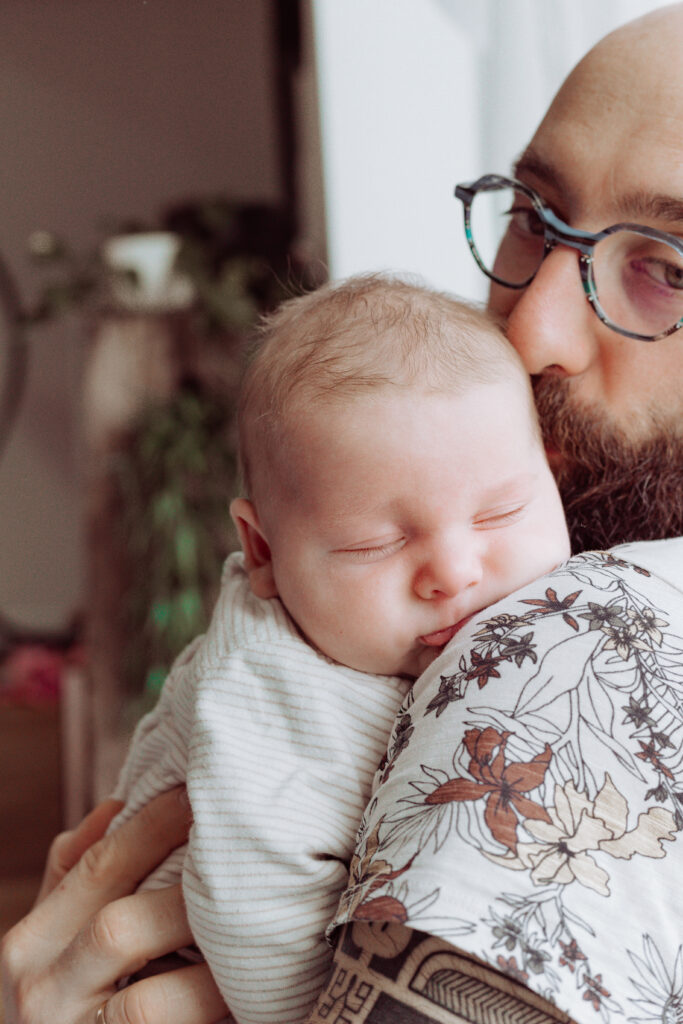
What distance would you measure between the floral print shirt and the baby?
4.1 inches

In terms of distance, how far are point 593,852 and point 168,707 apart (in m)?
0.59

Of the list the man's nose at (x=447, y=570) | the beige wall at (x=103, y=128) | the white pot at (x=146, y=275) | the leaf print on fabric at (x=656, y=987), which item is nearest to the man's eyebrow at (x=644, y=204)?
the man's nose at (x=447, y=570)

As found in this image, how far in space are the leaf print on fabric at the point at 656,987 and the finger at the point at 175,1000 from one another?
0.44m

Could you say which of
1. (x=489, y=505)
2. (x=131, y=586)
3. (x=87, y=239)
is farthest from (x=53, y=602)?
(x=489, y=505)

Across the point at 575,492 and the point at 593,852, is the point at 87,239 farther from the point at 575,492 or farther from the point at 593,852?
the point at 593,852

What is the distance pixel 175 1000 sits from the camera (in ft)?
3.10

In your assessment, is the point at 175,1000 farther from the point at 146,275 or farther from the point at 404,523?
the point at 146,275

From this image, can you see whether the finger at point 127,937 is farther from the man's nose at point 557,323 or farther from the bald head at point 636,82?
the bald head at point 636,82

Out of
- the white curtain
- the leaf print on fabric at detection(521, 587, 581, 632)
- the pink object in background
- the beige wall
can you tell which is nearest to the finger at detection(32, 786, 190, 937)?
the leaf print on fabric at detection(521, 587, 581, 632)

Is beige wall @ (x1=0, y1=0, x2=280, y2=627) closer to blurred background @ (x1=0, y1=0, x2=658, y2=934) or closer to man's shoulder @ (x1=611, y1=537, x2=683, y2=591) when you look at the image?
blurred background @ (x1=0, y1=0, x2=658, y2=934)

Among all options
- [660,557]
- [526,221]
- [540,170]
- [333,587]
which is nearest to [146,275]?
[526,221]

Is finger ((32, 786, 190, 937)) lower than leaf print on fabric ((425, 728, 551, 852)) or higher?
lower

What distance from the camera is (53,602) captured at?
5.56m

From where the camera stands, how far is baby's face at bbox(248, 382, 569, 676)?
3.03 feet
